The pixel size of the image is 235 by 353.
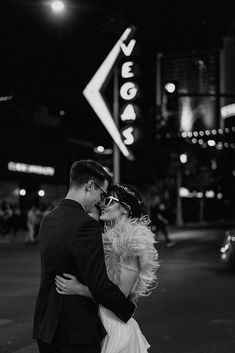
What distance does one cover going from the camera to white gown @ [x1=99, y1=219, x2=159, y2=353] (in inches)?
140

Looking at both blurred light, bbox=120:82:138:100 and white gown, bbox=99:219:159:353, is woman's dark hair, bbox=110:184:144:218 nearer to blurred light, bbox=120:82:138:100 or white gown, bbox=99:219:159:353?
white gown, bbox=99:219:159:353

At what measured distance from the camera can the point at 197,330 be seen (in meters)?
8.16

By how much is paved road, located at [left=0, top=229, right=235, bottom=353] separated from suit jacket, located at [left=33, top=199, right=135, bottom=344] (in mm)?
3786

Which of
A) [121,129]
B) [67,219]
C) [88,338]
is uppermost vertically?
[121,129]

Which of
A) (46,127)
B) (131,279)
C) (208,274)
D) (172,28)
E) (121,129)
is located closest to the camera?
(131,279)

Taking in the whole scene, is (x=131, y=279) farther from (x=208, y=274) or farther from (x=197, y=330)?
(x=208, y=274)

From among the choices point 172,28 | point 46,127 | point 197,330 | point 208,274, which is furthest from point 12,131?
point 172,28

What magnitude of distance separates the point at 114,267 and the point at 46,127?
40196mm

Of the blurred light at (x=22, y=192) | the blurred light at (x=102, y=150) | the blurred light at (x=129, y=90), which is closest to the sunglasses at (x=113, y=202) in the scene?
the blurred light at (x=129, y=90)

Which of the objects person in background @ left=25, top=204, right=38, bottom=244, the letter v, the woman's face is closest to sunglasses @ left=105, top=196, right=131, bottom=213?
the woman's face

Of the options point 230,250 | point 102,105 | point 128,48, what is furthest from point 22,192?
point 230,250

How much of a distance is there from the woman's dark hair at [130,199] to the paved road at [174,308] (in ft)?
11.3

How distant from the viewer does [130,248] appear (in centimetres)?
360

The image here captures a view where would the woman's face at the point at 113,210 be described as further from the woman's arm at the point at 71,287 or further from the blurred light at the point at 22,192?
the blurred light at the point at 22,192
